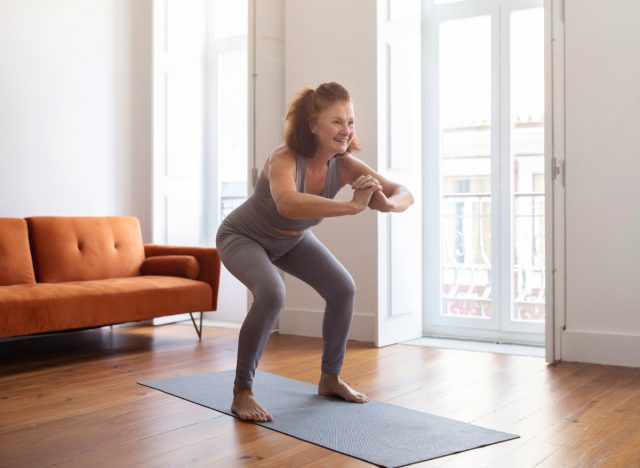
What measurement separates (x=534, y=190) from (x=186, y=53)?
281 centimetres

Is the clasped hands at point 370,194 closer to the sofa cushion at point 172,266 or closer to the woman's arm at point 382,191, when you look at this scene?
the woman's arm at point 382,191

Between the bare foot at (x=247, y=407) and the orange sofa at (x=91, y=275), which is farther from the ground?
the orange sofa at (x=91, y=275)

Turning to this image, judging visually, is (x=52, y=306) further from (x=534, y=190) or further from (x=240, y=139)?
(x=534, y=190)

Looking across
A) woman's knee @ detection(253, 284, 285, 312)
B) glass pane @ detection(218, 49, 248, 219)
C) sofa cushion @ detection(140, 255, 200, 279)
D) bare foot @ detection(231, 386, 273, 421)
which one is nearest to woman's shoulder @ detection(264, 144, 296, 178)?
woman's knee @ detection(253, 284, 285, 312)

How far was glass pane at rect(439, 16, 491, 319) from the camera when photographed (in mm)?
4449

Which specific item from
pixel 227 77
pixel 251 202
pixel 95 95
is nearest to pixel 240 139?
pixel 227 77

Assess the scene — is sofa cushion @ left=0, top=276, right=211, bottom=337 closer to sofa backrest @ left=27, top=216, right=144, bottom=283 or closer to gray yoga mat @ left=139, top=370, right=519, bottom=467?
sofa backrest @ left=27, top=216, right=144, bottom=283

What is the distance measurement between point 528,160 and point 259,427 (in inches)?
108

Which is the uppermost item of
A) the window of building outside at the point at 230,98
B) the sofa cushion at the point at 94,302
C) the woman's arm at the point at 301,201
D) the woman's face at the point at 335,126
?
the window of building outside at the point at 230,98

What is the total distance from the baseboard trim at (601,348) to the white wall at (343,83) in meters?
1.09

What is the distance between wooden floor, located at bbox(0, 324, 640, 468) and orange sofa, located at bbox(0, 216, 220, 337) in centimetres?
25

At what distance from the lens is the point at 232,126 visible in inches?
215

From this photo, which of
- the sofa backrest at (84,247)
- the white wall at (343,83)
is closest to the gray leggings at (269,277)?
the white wall at (343,83)

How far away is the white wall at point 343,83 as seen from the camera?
13.8 ft
